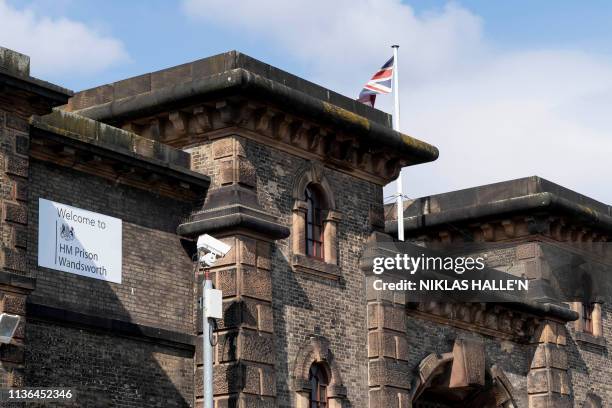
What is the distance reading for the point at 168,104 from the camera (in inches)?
998

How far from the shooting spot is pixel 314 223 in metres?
26.6

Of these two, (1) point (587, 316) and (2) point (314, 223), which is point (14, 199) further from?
(1) point (587, 316)

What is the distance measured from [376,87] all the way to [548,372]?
24.3 feet

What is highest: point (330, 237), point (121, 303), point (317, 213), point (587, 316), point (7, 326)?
point (317, 213)

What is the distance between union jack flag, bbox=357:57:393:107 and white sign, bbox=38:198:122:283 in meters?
8.96

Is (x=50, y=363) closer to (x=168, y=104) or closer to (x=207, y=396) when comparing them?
(x=207, y=396)

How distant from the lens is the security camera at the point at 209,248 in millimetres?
22062

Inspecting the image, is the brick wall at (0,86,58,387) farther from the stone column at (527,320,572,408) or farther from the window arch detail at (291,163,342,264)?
the stone column at (527,320,572,408)

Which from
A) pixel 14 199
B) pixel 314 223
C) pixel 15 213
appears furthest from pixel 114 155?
pixel 314 223

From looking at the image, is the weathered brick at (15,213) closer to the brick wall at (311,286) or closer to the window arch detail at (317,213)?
the brick wall at (311,286)

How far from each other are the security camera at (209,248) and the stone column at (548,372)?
39.6 ft

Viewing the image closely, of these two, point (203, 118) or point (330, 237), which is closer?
point (203, 118)

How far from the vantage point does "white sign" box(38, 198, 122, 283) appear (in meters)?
22.2

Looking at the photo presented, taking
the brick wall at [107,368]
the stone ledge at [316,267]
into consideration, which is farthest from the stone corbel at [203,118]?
the brick wall at [107,368]
